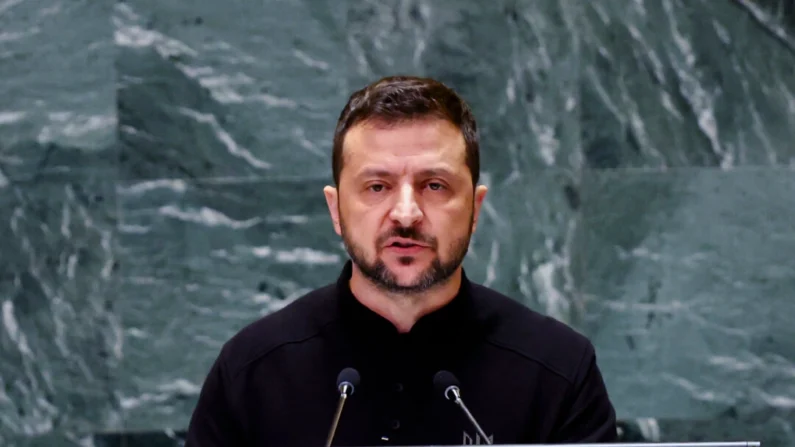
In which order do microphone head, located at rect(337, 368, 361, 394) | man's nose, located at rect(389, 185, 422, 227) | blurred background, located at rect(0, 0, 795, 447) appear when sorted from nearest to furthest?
microphone head, located at rect(337, 368, 361, 394) < man's nose, located at rect(389, 185, 422, 227) < blurred background, located at rect(0, 0, 795, 447)

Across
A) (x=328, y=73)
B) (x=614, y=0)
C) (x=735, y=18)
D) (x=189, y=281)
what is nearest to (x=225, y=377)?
(x=189, y=281)

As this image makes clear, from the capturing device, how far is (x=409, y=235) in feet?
5.37

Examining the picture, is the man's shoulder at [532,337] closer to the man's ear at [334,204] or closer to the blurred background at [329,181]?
the man's ear at [334,204]

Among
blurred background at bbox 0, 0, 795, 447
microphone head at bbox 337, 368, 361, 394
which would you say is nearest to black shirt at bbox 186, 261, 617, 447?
microphone head at bbox 337, 368, 361, 394

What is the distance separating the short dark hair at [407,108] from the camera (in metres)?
1.71

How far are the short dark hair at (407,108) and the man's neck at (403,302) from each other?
21 centimetres

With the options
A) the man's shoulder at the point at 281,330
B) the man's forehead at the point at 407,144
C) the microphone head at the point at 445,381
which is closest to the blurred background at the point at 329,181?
the man's shoulder at the point at 281,330

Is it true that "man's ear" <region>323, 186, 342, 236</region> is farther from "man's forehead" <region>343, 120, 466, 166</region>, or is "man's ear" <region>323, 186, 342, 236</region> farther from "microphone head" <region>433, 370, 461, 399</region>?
"microphone head" <region>433, 370, 461, 399</region>

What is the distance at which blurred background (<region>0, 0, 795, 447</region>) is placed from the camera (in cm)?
282

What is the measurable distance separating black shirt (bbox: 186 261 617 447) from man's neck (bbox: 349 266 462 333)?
0.07 feet

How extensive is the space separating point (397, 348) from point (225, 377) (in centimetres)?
34

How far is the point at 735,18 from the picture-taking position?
9.36 ft

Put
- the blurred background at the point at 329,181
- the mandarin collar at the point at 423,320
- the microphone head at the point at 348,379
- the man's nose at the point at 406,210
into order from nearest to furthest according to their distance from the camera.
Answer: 1. the microphone head at the point at 348,379
2. the man's nose at the point at 406,210
3. the mandarin collar at the point at 423,320
4. the blurred background at the point at 329,181

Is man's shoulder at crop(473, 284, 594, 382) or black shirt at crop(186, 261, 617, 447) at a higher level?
man's shoulder at crop(473, 284, 594, 382)
